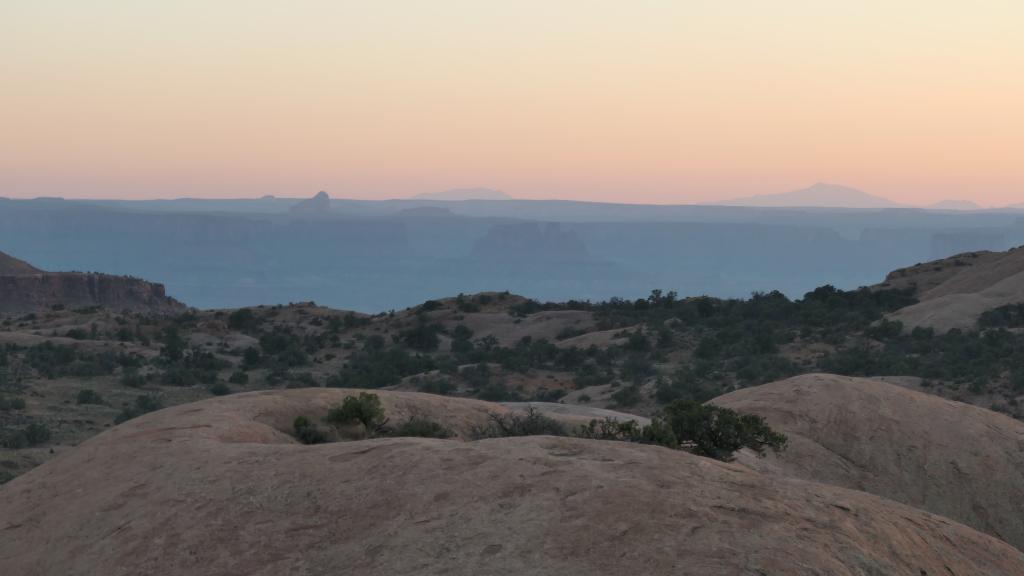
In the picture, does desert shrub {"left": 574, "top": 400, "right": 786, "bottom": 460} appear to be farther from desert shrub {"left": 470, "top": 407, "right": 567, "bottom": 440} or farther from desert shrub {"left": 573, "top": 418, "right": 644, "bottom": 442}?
desert shrub {"left": 470, "top": 407, "right": 567, "bottom": 440}

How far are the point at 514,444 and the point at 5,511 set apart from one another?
688cm

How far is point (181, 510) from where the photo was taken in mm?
10836

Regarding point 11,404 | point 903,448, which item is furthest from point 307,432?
point 11,404

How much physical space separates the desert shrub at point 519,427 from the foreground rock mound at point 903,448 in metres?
3.37

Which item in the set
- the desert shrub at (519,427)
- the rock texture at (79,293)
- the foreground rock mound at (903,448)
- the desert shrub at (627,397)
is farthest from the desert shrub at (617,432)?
the rock texture at (79,293)

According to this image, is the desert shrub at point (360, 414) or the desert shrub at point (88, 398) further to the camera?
the desert shrub at point (88, 398)

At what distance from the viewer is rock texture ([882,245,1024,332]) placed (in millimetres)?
45438

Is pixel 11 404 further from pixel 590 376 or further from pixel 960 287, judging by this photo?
pixel 960 287

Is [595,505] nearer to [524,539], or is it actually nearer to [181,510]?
[524,539]

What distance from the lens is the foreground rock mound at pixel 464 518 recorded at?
8.65 meters

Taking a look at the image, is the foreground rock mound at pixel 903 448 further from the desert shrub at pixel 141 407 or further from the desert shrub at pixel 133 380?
the desert shrub at pixel 133 380

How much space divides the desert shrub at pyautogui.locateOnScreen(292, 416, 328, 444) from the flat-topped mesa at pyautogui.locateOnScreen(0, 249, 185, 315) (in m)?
69.7

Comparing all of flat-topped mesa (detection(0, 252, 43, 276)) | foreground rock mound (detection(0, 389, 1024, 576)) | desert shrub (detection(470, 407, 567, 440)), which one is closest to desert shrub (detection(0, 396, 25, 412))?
foreground rock mound (detection(0, 389, 1024, 576))

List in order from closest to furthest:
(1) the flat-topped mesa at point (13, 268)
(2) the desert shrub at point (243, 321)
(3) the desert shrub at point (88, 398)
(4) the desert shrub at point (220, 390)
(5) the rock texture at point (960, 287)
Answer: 1. (3) the desert shrub at point (88, 398)
2. (4) the desert shrub at point (220, 390)
3. (5) the rock texture at point (960, 287)
4. (2) the desert shrub at point (243, 321)
5. (1) the flat-topped mesa at point (13, 268)
